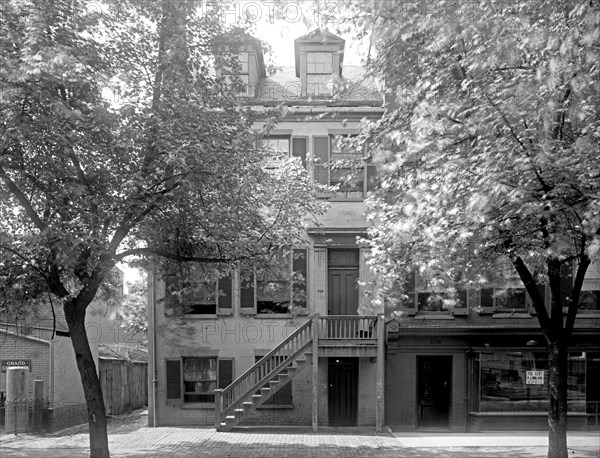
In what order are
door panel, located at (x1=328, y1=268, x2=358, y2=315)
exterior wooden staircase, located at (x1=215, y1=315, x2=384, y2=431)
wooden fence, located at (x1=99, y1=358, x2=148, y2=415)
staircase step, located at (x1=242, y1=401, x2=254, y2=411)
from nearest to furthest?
staircase step, located at (x1=242, y1=401, x2=254, y2=411), exterior wooden staircase, located at (x1=215, y1=315, x2=384, y2=431), door panel, located at (x1=328, y1=268, x2=358, y2=315), wooden fence, located at (x1=99, y1=358, x2=148, y2=415)

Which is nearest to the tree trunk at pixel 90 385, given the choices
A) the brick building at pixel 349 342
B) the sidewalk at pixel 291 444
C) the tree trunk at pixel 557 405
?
the sidewalk at pixel 291 444

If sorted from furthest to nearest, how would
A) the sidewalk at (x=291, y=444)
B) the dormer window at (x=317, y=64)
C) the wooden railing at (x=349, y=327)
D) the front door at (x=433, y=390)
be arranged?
the dormer window at (x=317, y=64)
the front door at (x=433, y=390)
the wooden railing at (x=349, y=327)
the sidewalk at (x=291, y=444)

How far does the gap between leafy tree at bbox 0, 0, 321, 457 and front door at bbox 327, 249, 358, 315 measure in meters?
6.62

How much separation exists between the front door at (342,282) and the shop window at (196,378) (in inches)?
144

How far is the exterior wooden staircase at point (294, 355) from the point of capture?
19.9m

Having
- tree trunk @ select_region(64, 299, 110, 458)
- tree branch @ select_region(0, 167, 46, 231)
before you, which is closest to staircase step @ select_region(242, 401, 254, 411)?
tree trunk @ select_region(64, 299, 110, 458)

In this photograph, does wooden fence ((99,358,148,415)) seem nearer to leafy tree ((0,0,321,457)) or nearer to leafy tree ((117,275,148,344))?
leafy tree ((117,275,148,344))

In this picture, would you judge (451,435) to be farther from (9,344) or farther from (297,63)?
(9,344)

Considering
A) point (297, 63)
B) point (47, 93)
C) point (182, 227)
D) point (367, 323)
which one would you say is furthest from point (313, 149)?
point (47, 93)

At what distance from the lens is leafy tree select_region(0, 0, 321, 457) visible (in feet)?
39.8

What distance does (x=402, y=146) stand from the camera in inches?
482

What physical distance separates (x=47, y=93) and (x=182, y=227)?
13.6 ft

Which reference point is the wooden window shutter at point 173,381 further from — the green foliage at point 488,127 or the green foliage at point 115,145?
the green foliage at point 488,127

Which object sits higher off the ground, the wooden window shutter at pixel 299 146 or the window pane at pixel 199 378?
the wooden window shutter at pixel 299 146
